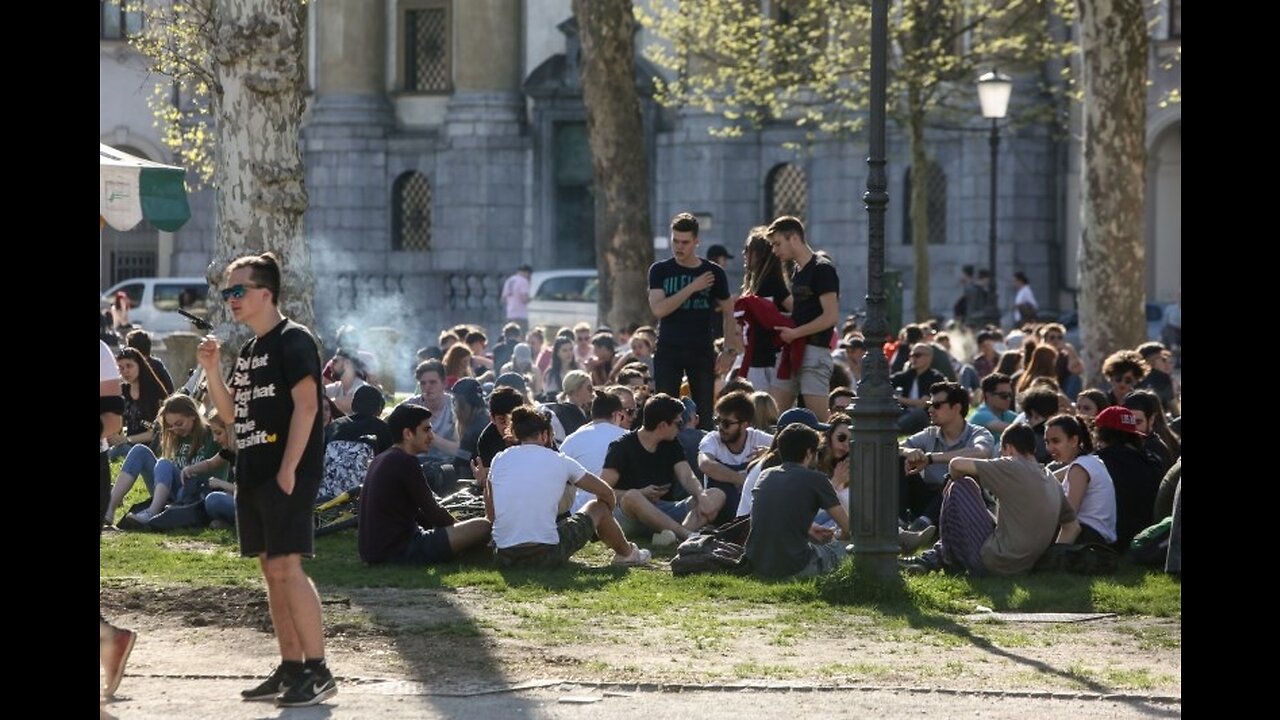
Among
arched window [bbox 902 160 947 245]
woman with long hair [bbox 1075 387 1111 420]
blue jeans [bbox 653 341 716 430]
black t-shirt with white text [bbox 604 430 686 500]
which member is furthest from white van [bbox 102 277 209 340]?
woman with long hair [bbox 1075 387 1111 420]

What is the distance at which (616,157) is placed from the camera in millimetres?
29344

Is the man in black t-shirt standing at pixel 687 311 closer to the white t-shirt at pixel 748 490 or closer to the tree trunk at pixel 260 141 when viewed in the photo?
the white t-shirt at pixel 748 490

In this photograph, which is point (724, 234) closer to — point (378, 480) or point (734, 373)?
point (734, 373)

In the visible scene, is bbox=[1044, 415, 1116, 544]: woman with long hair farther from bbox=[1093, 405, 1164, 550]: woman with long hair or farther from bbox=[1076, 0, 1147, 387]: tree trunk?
bbox=[1076, 0, 1147, 387]: tree trunk

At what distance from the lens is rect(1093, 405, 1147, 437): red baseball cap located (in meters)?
14.6

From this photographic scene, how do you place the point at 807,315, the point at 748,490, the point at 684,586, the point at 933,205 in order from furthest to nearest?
1. the point at 933,205
2. the point at 807,315
3. the point at 748,490
4. the point at 684,586

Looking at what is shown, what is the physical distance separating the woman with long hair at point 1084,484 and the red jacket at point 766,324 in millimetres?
2940

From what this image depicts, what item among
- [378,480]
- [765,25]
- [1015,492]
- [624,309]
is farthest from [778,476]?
[765,25]

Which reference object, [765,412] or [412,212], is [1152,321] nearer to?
[412,212]

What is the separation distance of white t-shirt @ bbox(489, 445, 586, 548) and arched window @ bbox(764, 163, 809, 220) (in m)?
32.8

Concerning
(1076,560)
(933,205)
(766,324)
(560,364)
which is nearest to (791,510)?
(1076,560)

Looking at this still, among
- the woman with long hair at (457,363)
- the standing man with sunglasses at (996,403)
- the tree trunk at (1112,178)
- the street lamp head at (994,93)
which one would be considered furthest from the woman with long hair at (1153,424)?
the street lamp head at (994,93)

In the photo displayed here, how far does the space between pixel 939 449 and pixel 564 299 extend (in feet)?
85.0
